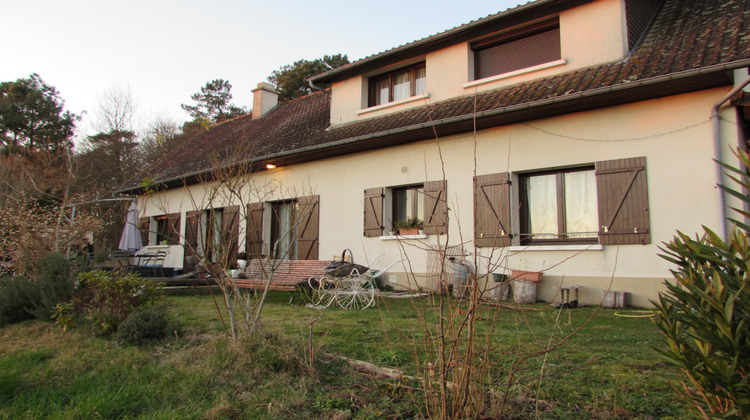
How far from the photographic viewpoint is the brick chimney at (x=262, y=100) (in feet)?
51.3

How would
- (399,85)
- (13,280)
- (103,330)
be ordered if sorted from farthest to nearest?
(399,85) → (13,280) → (103,330)

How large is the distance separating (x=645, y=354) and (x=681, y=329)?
2.18 meters

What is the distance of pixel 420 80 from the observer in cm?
1008

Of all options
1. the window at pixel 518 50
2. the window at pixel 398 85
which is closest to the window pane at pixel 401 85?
the window at pixel 398 85

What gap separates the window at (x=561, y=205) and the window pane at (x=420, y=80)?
324 cm

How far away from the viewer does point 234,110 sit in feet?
104

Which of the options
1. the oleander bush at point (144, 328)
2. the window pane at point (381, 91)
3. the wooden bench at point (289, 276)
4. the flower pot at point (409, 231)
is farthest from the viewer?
the window pane at point (381, 91)

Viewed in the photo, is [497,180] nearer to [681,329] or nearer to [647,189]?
[647,189]

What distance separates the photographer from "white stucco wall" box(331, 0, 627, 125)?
7.61m

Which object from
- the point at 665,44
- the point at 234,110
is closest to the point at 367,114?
the point at 665,44

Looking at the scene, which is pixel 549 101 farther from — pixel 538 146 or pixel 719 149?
pixel 719 149

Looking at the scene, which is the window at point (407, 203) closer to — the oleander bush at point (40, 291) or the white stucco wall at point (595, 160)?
the white stucco wall at point (595, 160)

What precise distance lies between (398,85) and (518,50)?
275cm

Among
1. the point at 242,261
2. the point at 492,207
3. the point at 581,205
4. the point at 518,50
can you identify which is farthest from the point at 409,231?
the point at 518,50
